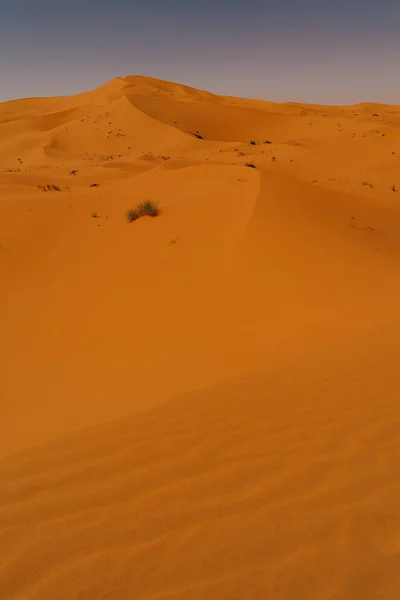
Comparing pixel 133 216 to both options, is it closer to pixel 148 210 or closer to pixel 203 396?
pixel 148 210

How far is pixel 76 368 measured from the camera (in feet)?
17.0

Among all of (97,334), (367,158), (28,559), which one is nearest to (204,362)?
(97,334)

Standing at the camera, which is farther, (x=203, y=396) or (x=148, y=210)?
(x=148, y=210)

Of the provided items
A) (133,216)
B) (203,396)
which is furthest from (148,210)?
(203,396)

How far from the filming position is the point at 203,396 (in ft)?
13.3

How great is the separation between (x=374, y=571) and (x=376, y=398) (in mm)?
1782

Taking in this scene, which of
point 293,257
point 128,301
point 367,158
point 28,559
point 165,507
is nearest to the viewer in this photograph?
point 28,559

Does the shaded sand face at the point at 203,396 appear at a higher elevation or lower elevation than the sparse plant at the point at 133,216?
lower

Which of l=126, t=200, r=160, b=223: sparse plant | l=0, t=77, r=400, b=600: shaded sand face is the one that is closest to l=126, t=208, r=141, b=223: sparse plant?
l=126, t=200, r=160, b=223: sparse plant

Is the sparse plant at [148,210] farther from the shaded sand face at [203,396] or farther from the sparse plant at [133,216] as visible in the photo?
the shaded sand face at [203,396]

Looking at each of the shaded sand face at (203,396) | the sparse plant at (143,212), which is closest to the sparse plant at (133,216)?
the sparse plant at (143,212)

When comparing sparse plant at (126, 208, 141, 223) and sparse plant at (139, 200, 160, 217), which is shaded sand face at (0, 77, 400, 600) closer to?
sparse plant at (126, 208, 141, 223)

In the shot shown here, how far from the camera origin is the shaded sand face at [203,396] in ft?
7.18

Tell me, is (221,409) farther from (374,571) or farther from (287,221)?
(287,221)
